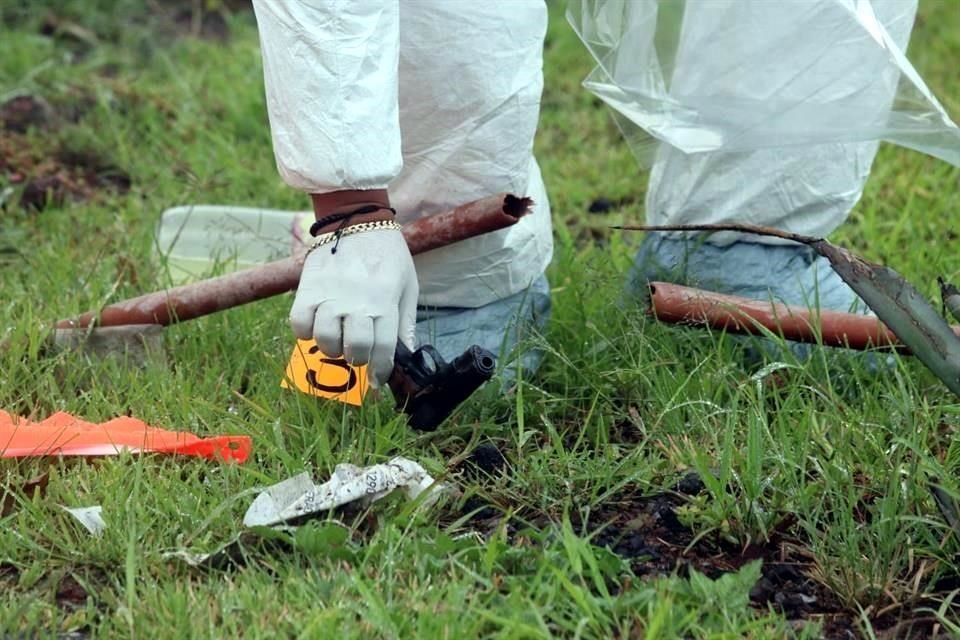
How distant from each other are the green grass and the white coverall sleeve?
0.97ft

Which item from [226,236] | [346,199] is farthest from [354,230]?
[226,236]

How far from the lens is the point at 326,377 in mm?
1742

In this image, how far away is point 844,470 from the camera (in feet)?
5.17

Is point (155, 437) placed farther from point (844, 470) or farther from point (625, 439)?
point (844, 470)

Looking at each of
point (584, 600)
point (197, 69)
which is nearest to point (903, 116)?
point (584, 600)

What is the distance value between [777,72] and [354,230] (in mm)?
650

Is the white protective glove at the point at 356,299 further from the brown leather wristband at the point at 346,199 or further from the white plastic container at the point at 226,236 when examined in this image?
the white plastic container at the point at 226,236

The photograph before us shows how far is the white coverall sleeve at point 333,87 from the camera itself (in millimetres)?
1604

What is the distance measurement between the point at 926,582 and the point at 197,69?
8.04ft

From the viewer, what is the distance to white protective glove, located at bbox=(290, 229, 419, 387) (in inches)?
62.9

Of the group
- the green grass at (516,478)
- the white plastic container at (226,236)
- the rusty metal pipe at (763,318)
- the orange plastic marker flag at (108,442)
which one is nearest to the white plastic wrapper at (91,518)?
the green grass at (516,478)

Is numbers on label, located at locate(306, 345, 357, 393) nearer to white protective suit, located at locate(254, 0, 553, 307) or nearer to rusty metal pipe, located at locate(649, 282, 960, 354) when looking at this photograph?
white protective suit, located at locate(254, 0, 553, 307)

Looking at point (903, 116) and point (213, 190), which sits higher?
point (903, 116)

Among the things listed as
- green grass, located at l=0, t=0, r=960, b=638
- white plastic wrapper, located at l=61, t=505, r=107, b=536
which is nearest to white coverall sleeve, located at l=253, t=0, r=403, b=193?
green grass, located at l=0, t=0, r=960, b=638
